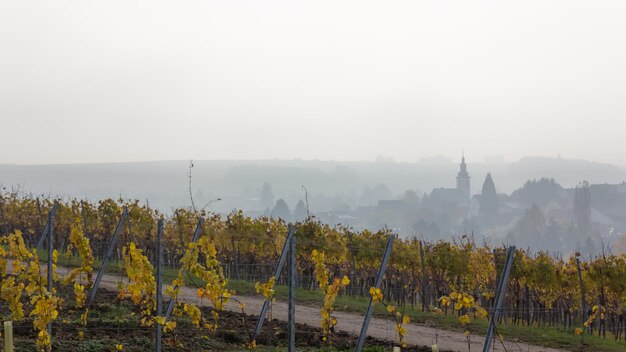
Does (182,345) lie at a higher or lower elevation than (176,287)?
lower

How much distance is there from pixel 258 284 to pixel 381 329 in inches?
248

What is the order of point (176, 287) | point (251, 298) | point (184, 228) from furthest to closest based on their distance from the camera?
point (184, 228), point (251, 298), point (176, 287)

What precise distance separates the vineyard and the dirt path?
0.46m

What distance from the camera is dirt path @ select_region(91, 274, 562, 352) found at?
15.3 metres

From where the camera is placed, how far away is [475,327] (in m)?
18.3

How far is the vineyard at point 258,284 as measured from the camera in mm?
10836

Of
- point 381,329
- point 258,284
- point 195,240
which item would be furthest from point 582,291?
point 258,284

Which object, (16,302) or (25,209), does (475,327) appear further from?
(25,209)

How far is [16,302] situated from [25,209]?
78.1 feet

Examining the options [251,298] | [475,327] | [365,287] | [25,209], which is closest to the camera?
[475,327]

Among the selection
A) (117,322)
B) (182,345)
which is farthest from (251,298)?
(182,345)

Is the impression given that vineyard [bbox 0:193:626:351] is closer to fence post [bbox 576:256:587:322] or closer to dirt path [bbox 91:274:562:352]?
fence post [bbox 576:256:587:322]

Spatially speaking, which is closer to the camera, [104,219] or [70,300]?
[70,300]

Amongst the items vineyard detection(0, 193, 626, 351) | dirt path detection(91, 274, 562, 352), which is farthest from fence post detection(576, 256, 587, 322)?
dirt path detection(91, 274, 562, 352)
